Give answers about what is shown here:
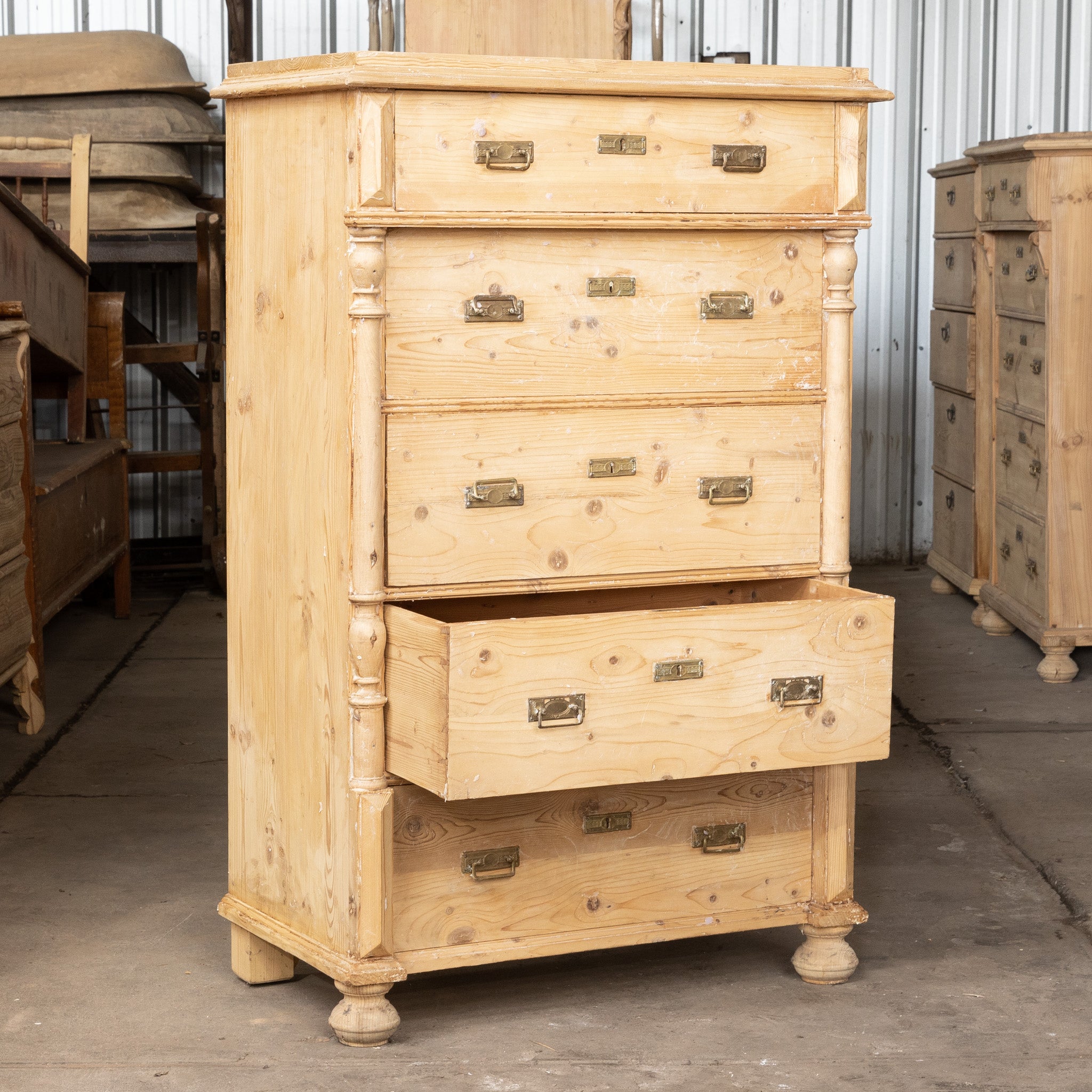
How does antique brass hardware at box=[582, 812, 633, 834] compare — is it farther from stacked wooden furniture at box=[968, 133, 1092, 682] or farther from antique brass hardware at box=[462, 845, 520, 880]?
stacked wooden furniture at box=[968, 133, 1092, 682]

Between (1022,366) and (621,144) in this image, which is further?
(1022,366)

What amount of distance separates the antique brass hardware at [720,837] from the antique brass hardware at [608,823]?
12 cm

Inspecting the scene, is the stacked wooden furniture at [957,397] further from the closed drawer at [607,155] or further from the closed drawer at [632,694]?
the closed drawer at [632,694]

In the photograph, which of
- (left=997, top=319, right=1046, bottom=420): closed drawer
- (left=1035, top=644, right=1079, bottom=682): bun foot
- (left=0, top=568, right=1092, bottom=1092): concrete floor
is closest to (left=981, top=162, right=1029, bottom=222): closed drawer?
(left=997, top=319, right=1046, bottom=420): closed drawer

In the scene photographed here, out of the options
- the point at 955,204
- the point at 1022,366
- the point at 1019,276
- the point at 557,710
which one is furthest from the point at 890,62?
the point at 557,710


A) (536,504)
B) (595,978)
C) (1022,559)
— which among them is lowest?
(595,978)

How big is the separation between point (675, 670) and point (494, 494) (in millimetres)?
386

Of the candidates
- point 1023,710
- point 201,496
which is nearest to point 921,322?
point 1023,710

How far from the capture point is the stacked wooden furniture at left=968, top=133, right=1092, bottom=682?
15.5 feet

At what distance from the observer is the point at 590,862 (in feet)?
8.40

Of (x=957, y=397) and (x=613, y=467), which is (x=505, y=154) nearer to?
(x=613, y=467)

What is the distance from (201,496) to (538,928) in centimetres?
460

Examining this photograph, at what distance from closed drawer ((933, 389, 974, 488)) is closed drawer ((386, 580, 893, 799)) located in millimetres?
3420

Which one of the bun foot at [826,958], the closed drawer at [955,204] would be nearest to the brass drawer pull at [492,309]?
the bun foot at [826,958]
